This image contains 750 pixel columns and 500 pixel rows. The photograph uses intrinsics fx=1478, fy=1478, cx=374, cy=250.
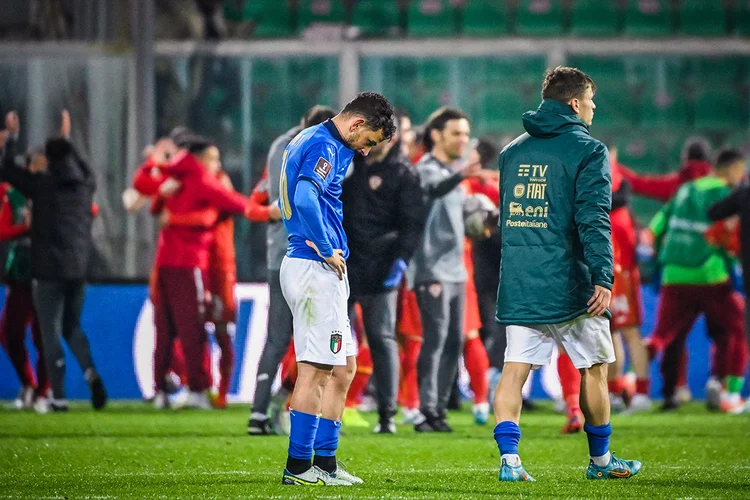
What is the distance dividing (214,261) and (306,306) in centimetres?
653

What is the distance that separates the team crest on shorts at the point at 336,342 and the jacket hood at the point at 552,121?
1359 millimetres

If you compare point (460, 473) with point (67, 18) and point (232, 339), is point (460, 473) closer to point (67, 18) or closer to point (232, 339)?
point (232, 339)

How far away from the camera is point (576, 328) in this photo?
702 centimetres

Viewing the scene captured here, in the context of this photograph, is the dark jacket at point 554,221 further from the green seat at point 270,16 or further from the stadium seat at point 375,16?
the green seat at point 270,16

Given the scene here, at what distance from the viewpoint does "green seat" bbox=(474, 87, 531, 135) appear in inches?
766

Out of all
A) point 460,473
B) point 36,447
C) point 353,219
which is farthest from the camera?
point 353,219

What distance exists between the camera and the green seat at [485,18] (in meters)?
19.7

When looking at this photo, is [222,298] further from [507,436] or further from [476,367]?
[507,436]

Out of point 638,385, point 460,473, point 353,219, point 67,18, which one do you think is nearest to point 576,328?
point 460,473

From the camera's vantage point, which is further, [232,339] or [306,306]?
[232,339]

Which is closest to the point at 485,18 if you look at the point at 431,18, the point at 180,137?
the point at 431,18

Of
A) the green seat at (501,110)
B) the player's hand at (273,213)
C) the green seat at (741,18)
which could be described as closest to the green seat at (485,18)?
the green seat at (501,110)

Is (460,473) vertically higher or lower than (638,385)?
higher

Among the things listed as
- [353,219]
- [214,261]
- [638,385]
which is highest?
[353,219]
